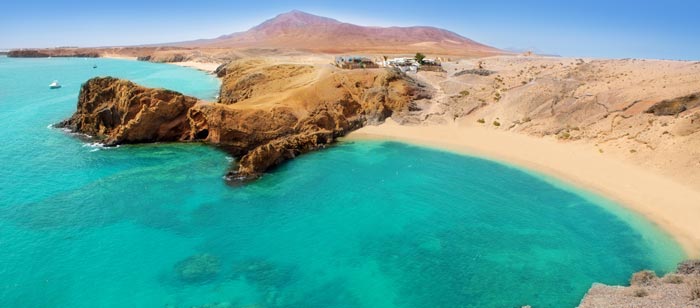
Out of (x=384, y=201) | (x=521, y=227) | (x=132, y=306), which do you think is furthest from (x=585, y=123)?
(x=132, y=306)

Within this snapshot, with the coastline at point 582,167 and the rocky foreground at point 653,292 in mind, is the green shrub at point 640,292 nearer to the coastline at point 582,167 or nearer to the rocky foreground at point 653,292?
the rocky foreground at point 653,292

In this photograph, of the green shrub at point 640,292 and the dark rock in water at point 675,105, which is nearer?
the green shrub at point 640,292

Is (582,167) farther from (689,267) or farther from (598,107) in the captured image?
(689,267)

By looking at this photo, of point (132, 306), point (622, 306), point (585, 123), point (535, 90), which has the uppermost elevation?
point (535, 90)

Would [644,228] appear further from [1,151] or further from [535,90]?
[1,151]

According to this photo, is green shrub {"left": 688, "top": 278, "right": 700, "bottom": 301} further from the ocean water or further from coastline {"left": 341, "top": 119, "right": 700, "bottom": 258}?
coastline {"left": 341, "top": 119, "right": 700, "bottom": 258}

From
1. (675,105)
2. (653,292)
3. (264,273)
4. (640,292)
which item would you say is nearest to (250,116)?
(264,273)

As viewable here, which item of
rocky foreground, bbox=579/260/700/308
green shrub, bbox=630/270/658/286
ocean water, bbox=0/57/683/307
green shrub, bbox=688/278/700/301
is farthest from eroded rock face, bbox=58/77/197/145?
green shrub, bbox=688/278/700/301

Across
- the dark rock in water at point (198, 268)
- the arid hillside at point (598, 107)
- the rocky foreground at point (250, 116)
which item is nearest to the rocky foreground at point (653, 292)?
the arid hillside at point (598, 107)
